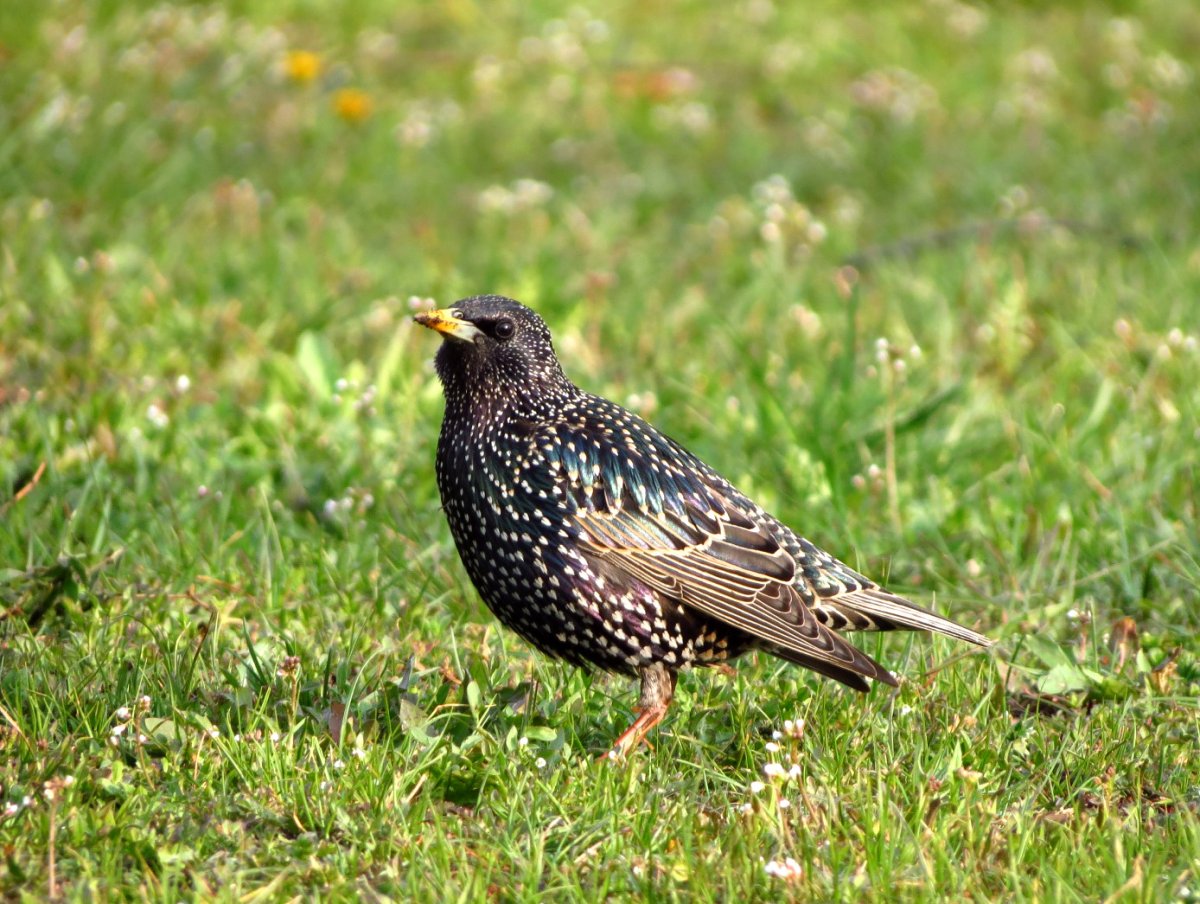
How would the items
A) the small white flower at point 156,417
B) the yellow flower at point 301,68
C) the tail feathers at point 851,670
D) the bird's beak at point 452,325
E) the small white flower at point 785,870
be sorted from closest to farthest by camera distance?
the small white flower at point 785,870 → the tail feathers at point 851,670 → the bird's beak at point 452,325 → the small white flower at point 156,417 → the yellow flower at point 301,68

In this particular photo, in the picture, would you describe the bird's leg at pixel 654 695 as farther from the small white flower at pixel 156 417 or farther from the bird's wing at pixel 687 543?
the small white flower at pixel 156 417

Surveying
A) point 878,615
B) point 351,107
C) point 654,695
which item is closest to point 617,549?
point 654,695

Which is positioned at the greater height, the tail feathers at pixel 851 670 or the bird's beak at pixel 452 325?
the bird's beak at pixel 452 325

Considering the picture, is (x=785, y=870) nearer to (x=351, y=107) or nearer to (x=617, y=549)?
(x=617, y=549)

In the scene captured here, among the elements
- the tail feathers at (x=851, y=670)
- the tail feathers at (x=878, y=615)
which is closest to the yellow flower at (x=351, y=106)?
the tail feathers at (x=878, y=615)

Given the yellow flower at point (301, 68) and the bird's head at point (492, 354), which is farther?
the yellow flower at point (301, 68)

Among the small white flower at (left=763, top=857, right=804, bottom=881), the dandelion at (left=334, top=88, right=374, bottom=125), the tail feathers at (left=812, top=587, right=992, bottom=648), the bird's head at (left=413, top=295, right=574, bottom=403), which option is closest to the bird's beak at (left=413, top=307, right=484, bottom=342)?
the bird's head at (left=413, top=295, right=574, bottom=403)

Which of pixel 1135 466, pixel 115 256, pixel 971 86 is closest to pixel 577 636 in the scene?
pixel 1135 466

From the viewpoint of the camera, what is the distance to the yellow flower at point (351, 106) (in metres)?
10.3

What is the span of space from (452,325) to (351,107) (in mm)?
5713

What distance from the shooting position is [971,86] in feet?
38.8

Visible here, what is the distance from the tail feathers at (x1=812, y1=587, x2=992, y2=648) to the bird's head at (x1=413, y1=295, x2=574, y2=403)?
1.02 m

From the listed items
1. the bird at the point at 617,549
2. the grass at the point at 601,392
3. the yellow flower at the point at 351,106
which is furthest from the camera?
the yellow flower at the point at 351,106

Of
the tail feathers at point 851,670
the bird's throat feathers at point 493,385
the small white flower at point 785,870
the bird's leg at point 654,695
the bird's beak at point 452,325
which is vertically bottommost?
the bird's leg at point 654,695
